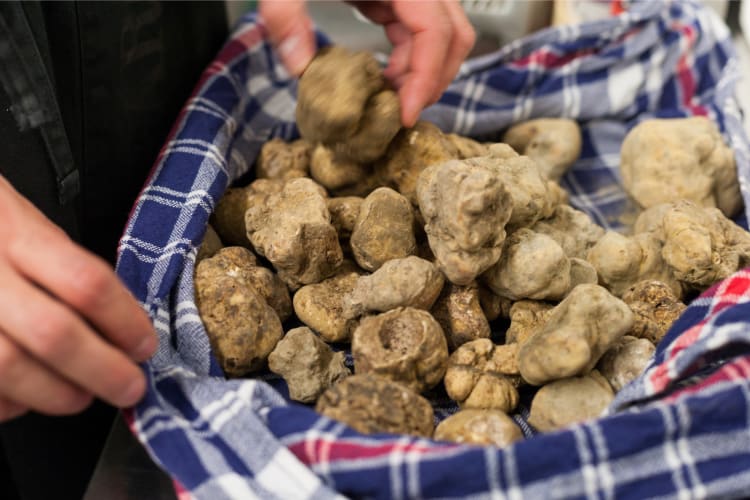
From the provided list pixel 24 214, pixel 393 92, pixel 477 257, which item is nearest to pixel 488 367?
pixel 477 257

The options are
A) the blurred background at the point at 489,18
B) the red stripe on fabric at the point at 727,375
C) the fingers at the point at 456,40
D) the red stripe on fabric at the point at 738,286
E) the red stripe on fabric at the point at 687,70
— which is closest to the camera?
the red stripe on fabric at the point at 727,375

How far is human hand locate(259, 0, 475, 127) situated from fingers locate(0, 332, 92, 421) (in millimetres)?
491

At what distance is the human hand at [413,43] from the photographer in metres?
0.94

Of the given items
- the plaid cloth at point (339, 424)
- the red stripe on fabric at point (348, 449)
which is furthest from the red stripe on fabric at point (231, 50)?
the red stripe on fabric at point (348, 449)

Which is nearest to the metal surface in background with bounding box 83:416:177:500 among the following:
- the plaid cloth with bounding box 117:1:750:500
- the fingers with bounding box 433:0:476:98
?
the plaid cloth with bounding box 117:1:750:500

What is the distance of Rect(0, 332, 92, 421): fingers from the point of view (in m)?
0.62

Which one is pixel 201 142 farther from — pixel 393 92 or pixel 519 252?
pixel 519 252

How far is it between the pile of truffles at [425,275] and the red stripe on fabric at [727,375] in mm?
97

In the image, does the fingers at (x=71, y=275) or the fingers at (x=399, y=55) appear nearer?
the fingers at (x=71, y=275)

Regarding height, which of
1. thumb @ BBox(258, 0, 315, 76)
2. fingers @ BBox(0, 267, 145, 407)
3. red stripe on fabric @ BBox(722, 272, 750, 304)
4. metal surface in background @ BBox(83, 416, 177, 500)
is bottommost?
metal surface in background @ BBox(83, 416, 177, 500)

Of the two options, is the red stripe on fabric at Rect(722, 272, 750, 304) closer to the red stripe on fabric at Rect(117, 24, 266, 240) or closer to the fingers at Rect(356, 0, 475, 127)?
the fingers at Rect(356, 0, 475, 127)

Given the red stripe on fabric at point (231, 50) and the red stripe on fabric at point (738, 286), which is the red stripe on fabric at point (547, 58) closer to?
the red stripe on fabric at point (231, 50)

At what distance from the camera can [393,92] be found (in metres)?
1.00

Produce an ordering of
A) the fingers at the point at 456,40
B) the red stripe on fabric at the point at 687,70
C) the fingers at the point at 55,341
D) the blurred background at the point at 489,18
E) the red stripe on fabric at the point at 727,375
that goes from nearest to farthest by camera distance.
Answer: the fingers at the point at 55,341 → the red stripe on fabric at the point at 727,375 → the fingers at the point at 456,40 → the red stripe on fabric at the point at 687,70 → the blurred background at the point at 489,18
